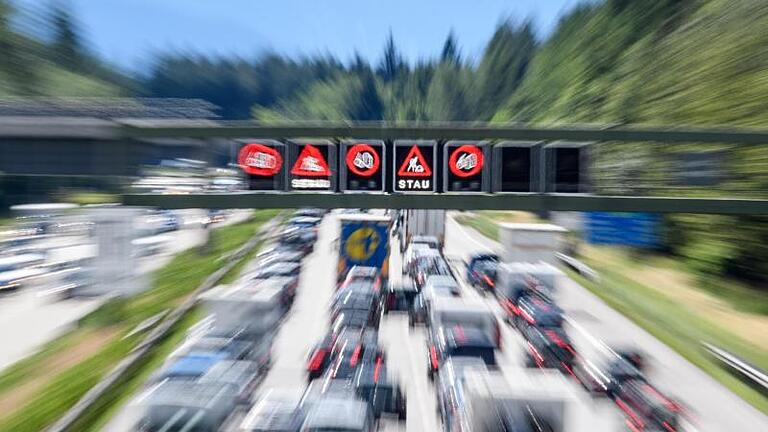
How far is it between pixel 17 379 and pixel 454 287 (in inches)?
625

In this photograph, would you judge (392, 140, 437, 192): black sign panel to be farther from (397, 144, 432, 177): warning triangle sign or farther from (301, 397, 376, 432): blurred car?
(301, 397, 376, 432): blurred car

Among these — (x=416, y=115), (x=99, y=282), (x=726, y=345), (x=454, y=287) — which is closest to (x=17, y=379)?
(x=99, y=282)

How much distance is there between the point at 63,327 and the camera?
20219mm

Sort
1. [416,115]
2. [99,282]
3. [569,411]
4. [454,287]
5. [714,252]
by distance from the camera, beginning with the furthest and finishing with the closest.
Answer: [416,115] < [714,252] < [454,287] < [99,282] < [569,411]

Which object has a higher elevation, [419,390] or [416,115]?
[416,115]

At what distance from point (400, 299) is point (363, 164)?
9938 mm

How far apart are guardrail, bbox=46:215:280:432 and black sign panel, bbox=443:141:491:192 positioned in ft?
37.6

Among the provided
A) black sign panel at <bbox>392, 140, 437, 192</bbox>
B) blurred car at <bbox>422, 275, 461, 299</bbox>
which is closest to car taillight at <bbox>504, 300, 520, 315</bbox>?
blurred car at <bbox>422, 275, 461, 299</bbox>

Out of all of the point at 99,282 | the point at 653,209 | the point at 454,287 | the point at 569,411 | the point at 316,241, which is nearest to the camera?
the point at 569,411

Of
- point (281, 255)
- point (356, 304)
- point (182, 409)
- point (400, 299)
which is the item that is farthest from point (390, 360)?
point (281, 255)

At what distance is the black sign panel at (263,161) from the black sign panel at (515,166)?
20.6 feet

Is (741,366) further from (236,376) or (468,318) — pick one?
(236,376)

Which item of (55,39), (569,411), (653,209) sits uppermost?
(55,39)

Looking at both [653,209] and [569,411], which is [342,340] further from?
[653,209]
